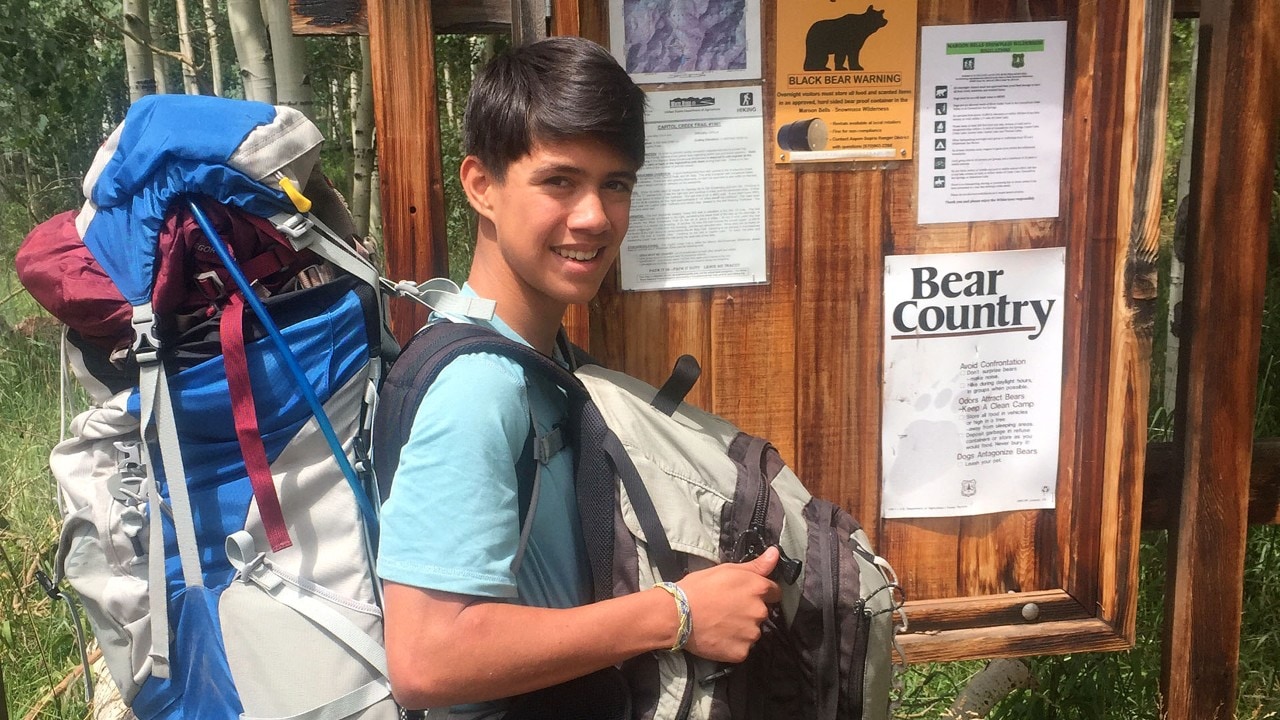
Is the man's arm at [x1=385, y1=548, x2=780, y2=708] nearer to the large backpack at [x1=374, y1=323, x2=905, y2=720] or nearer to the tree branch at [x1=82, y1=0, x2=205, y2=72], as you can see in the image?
the large backpack at [x1=374, y1=323, x2=905, y2=720]

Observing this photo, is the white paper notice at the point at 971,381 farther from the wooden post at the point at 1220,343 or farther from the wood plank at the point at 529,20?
the wood plank at the point at 529,20

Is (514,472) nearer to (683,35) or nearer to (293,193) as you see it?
(293,193)

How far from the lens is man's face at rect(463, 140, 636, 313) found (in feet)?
4.80

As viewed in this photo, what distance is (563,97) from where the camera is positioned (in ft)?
4.77

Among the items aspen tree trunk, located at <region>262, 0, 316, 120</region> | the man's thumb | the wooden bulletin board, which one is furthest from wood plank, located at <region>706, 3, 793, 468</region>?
aspen tree trunk, located at <region>262, 0, 316, 120</region>

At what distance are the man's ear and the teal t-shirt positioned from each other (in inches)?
12.6

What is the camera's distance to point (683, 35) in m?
1.96

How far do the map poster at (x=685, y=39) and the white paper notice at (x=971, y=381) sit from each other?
55 cm

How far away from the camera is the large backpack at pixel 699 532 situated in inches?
53.7

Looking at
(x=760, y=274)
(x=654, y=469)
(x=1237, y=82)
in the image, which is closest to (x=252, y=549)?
(x=654, y=469)

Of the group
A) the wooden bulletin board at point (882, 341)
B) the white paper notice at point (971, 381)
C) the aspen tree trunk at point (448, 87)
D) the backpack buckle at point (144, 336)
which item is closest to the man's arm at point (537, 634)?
the backpack buckle at point (144, 336)

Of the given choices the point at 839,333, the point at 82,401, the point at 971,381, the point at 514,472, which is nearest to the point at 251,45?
the point at 82,401

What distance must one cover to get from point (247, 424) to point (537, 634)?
19.3 inches

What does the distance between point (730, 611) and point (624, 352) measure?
0.82 m
